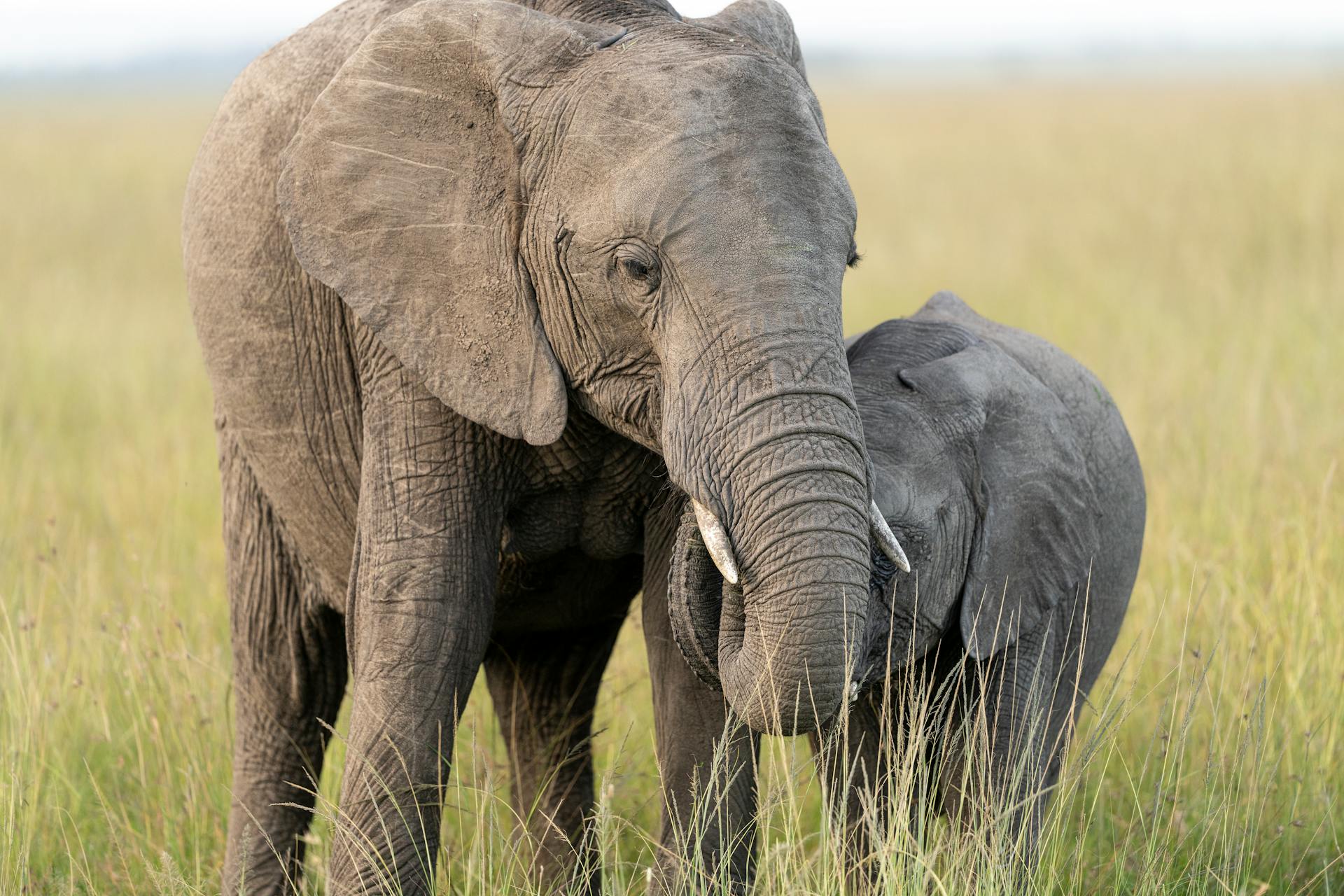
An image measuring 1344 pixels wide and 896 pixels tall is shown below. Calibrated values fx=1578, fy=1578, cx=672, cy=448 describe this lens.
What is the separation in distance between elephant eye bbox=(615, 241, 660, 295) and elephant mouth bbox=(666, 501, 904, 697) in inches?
15.3

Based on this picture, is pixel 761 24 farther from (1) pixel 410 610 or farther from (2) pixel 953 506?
(1) pixel 410 610

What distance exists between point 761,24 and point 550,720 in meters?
1.95

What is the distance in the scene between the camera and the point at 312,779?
3.33 m

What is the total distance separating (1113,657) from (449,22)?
3.31 metres

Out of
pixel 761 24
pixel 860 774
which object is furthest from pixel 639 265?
pixel 860 774

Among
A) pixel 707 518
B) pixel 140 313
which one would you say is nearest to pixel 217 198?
pixel 707 518

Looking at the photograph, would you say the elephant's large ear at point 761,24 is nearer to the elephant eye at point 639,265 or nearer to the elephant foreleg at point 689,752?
the elephant eye at point 639,265

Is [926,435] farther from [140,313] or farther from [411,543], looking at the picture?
[140,313]

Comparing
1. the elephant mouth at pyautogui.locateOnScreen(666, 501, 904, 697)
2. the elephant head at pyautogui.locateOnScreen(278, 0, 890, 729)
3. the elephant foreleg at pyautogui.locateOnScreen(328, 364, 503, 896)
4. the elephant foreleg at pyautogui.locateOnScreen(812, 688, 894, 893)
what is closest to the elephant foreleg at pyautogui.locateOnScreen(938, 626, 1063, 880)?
the elephant foreleg at pyautogui.locateOnScreen(812, 688, 894, 893)

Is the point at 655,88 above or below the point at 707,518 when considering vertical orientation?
above

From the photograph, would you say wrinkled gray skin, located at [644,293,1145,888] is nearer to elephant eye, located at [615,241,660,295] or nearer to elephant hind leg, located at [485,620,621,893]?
elephant eye, located at [615,241,660,295]

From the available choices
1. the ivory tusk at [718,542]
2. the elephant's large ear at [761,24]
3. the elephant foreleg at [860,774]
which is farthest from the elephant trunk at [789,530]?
the elephant's large ear at [761,24]

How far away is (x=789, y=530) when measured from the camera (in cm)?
244

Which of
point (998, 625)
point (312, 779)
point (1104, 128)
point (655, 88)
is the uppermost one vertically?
point (655, 88)
